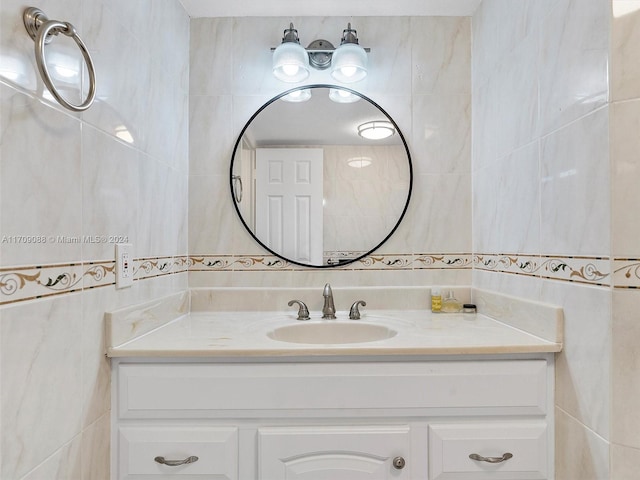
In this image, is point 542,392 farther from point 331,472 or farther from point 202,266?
point 202,266

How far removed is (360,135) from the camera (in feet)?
5.57

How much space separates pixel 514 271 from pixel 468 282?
0.37 meters

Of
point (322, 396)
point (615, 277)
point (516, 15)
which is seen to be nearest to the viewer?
point (615, 277)

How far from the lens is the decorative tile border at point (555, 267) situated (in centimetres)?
94

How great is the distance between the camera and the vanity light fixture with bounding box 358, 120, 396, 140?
5.58 ft

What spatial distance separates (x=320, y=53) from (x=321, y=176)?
0.51 meters

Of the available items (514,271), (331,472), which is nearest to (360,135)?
(514,271)

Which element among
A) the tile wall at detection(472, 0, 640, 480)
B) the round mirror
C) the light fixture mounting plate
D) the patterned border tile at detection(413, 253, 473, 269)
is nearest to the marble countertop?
the tile wall at detection(472, 0, 640, 480)

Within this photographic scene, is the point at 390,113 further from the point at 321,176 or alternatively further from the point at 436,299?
the point at 436,299

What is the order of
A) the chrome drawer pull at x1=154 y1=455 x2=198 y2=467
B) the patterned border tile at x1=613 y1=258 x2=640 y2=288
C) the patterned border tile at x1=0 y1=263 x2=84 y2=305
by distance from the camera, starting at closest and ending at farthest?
the patterned border tile at x1=0 y1=263 x2=84 y2=305 → the patterned border tile at x1=613 y1=258 x2=640 y2=288 → the chrome drawer pull at x1=154 y1=455 x2=198 y2=467

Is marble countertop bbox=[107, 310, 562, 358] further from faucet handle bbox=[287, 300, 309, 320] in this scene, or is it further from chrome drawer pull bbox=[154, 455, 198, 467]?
chrome drawer pull bbox=[154, 455, 198, 467]

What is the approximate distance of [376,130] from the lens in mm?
1705

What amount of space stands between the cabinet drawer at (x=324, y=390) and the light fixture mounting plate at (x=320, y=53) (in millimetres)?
1223

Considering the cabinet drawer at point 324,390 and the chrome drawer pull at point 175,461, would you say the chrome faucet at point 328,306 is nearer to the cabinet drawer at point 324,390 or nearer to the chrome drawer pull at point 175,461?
the cabinet drawer at point 324,390
